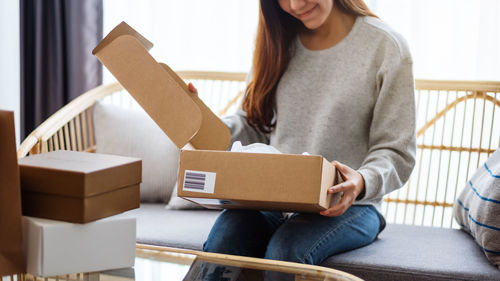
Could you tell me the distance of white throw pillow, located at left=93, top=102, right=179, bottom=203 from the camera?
1.85 m

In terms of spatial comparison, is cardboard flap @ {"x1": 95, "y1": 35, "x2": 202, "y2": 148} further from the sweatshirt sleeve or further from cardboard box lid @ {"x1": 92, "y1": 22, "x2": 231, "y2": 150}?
the sweatshirt sleeve

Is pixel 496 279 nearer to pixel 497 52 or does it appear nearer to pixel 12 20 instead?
pixel 497 52

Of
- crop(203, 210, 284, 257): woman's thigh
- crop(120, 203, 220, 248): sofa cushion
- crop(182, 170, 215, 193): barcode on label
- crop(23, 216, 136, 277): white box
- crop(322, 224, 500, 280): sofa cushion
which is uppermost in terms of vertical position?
crop(182, 170, 215, 193): barcode on label

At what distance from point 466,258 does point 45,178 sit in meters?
0.96

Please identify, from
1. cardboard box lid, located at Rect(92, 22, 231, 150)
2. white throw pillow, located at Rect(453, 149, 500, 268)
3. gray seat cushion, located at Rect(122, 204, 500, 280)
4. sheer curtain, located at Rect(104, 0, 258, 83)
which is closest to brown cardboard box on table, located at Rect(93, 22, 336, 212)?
cardboard box lid, located at Rect(92, 22, 231, 150)

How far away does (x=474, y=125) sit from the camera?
6.00 feet

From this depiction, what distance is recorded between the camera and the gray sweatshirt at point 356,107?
134 centimetres

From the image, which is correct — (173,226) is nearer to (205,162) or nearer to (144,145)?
(144,145)

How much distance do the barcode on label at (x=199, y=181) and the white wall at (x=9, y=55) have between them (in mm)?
1497

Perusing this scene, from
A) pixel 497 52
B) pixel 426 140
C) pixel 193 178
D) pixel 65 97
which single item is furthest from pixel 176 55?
pixel 193 178

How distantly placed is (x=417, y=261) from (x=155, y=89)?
706mm

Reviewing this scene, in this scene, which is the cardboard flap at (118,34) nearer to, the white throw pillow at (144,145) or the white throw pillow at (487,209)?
the white throw pillow at (144,145)

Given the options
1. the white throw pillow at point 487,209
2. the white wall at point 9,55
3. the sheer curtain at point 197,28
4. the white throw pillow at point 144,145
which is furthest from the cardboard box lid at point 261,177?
the white wall at point 9,55

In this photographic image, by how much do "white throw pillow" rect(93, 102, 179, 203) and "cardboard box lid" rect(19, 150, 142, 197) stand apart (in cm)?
89
